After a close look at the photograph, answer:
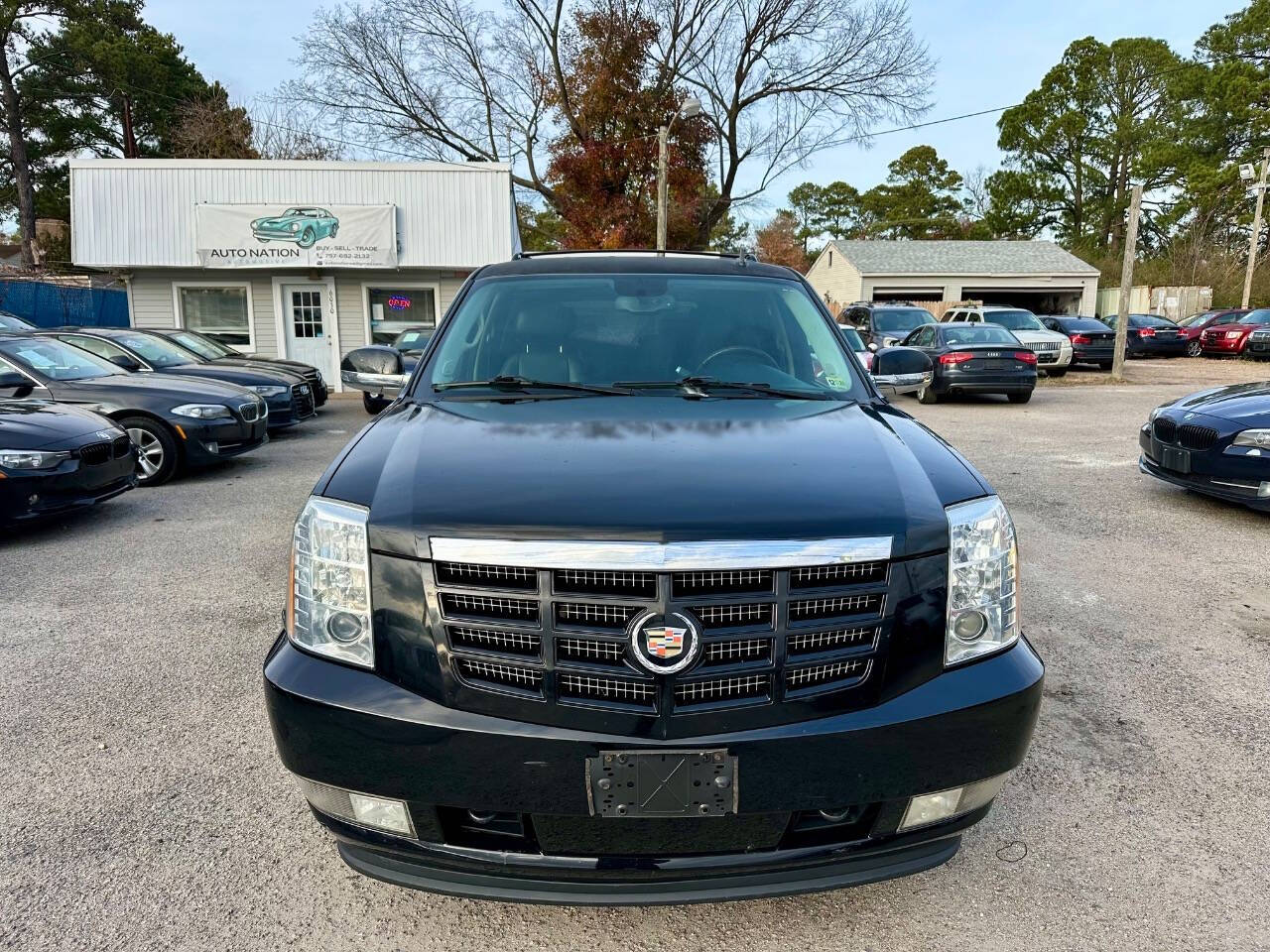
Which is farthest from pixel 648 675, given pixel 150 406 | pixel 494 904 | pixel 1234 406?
pixel 150 406

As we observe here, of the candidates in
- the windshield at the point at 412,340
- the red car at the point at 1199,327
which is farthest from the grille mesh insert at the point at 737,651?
the red car at the point at 1199,327

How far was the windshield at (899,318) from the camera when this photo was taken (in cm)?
1928

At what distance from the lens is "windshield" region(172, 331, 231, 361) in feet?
39.2

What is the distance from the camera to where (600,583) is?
1.78 meters

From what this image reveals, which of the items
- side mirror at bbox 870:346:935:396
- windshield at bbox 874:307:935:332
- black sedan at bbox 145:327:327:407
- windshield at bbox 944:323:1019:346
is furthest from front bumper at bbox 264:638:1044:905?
windshield at bbox 874:307:935:332

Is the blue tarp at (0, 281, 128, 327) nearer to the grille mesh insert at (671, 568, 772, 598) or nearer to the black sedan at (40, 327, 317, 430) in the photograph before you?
the black sedan at (40, 327, 317, 430)

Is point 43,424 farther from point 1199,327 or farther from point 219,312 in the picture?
point 1199,327

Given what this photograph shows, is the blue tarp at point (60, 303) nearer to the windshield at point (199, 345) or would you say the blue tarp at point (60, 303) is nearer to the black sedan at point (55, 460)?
the windshield at point (199, 345)

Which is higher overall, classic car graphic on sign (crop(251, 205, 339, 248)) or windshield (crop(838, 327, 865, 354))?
classic car graphic on sign (crop(251, 205, 339, 248))

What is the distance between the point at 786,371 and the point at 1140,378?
784 inches

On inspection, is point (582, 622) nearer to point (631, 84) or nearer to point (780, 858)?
point (780, 858)

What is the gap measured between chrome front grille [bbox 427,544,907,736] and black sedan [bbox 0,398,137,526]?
17.6ft

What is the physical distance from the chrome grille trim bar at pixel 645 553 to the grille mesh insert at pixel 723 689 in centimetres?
26

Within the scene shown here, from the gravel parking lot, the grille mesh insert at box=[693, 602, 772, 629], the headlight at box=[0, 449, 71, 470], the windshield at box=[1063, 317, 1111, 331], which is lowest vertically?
the gravel parking lot
